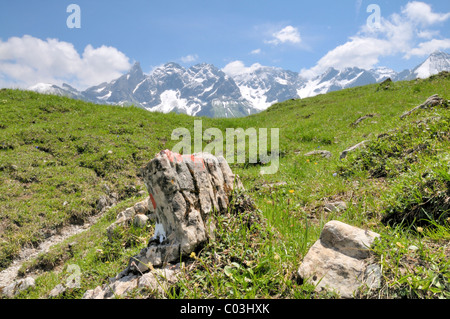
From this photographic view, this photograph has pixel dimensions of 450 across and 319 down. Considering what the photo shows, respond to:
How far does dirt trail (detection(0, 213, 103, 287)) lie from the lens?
6.89 m

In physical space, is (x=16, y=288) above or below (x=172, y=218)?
below

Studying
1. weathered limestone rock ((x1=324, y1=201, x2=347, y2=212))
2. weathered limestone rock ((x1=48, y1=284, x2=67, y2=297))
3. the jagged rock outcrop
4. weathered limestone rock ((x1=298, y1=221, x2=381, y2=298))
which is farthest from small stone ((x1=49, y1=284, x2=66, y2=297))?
weathered limestone rock ((x1=324, y1=201, x2=347, y2=212))

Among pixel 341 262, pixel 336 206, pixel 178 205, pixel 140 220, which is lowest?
pixel 140 220

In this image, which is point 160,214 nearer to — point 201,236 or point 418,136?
point 201,236

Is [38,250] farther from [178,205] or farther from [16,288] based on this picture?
[178,205]

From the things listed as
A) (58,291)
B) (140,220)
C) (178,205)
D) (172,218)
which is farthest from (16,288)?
(178,205)

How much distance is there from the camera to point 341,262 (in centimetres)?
324

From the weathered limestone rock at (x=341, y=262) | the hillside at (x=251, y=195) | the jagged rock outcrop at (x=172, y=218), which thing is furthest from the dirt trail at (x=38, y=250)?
the weathered limestone rock at (x=341, y=262)

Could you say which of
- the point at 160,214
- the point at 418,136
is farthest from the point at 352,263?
the point at 418,136

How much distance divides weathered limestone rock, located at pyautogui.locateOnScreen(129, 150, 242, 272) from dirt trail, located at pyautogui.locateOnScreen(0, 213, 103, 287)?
5.68m

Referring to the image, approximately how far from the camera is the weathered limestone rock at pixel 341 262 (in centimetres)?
297

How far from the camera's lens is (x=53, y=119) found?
16.4m

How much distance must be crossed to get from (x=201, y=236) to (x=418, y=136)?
266 inches

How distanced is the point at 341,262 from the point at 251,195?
3.42 m
